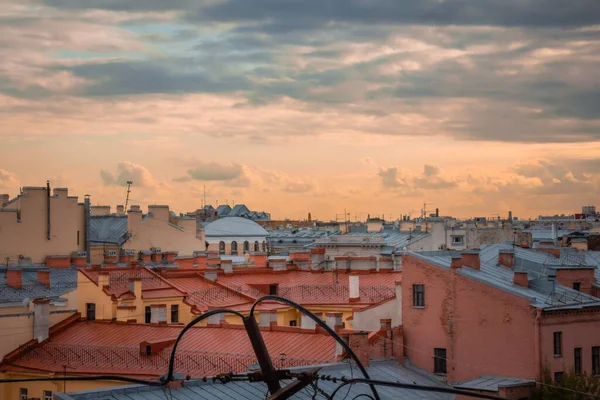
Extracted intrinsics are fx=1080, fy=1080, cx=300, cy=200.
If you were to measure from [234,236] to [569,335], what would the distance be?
74.2 metres

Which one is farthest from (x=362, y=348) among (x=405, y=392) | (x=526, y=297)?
(x=526, y=297)

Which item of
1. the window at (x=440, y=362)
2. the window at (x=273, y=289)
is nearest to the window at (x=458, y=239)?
the window at (x=273, y=289)

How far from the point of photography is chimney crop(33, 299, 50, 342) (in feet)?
134

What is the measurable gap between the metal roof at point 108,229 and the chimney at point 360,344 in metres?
45.8

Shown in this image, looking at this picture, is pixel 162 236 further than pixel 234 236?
No

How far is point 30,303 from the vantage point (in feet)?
138

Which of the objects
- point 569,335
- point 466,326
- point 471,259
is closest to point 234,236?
point 471,259

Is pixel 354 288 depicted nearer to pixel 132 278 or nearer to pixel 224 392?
pixel 132 278

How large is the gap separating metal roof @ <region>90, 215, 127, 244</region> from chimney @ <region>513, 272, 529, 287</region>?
45.9 meters

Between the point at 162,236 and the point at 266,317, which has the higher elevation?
the point at 162,236

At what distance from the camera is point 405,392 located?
3366cm

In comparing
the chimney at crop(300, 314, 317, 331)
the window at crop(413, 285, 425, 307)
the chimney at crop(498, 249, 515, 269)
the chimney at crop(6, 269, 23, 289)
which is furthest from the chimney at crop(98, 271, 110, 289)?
the chimney at crop(498, 249, 515, 269)

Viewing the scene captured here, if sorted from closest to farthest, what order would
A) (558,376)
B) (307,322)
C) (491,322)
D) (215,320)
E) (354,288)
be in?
(558,376) < (491,322) < (215,320) < (307,322) < (354,288)

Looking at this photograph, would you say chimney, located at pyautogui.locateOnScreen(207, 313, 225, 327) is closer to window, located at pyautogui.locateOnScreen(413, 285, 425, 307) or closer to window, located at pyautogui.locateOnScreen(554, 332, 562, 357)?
window, located at pyautogui.locateOnScreen(413, 285, 425, 307)
